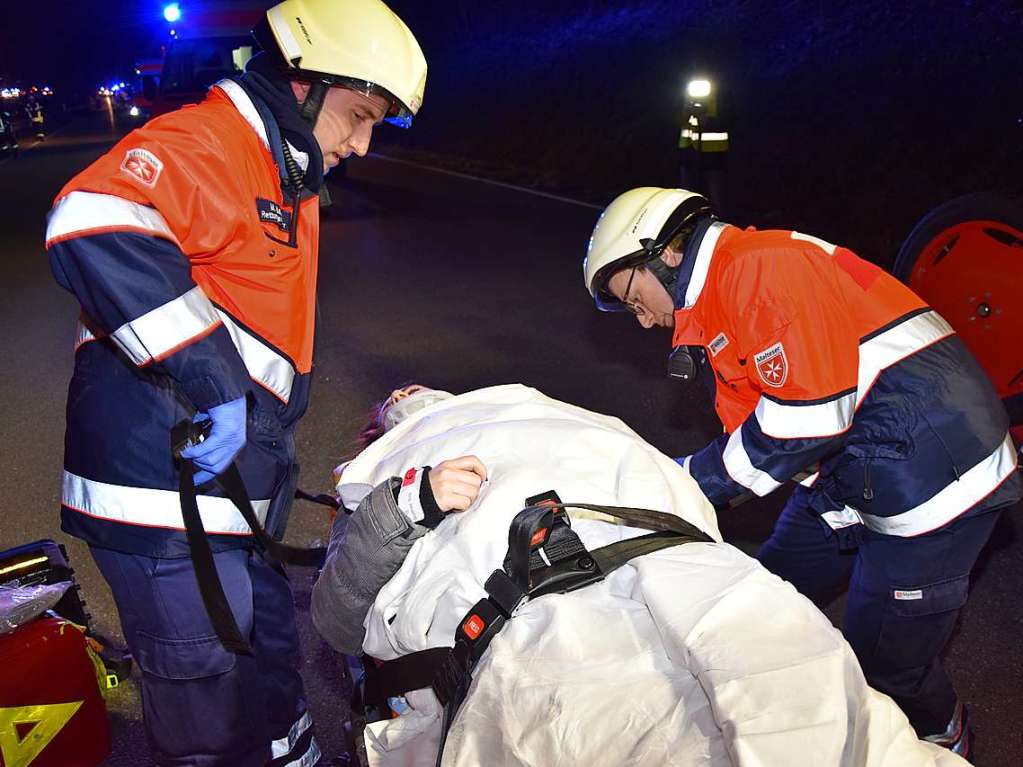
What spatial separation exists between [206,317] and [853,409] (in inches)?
63.2

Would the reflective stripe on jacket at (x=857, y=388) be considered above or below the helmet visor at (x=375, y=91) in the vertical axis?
below

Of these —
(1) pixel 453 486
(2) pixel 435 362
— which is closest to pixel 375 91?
(1) pixel 453 486

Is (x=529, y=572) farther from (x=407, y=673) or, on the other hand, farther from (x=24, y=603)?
(x=24, y=603)

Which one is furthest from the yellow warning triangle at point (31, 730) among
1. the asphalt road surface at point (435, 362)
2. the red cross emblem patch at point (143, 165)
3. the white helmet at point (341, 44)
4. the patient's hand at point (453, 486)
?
the white helmet at point (341, 44)

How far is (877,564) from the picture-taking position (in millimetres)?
2588

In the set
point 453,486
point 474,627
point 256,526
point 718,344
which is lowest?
point 256,526

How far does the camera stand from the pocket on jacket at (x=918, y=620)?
2520 millimetres

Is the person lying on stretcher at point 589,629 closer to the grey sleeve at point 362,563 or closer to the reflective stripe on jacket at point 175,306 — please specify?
the grey sleeve at point 362,563

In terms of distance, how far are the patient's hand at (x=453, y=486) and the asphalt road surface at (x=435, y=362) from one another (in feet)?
3.00

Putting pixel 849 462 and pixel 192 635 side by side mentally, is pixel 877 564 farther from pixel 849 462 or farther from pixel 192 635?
A: pixel 192 635

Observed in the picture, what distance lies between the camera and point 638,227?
2.69 m

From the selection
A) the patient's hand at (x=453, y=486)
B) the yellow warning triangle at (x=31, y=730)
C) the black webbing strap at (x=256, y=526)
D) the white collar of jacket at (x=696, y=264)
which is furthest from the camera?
the white collar of jacket at (x=696, y=264)

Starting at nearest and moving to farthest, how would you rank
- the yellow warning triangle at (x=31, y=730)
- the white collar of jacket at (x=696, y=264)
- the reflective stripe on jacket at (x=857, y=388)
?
1. the reflective stripe on jacket at (x=857, y=388)
2. the yellow warning triangle at (x=31, y=730)
3. the white collar of jacket at (x=696, y=264)

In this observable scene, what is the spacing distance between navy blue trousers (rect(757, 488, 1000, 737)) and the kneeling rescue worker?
166 centimetres
